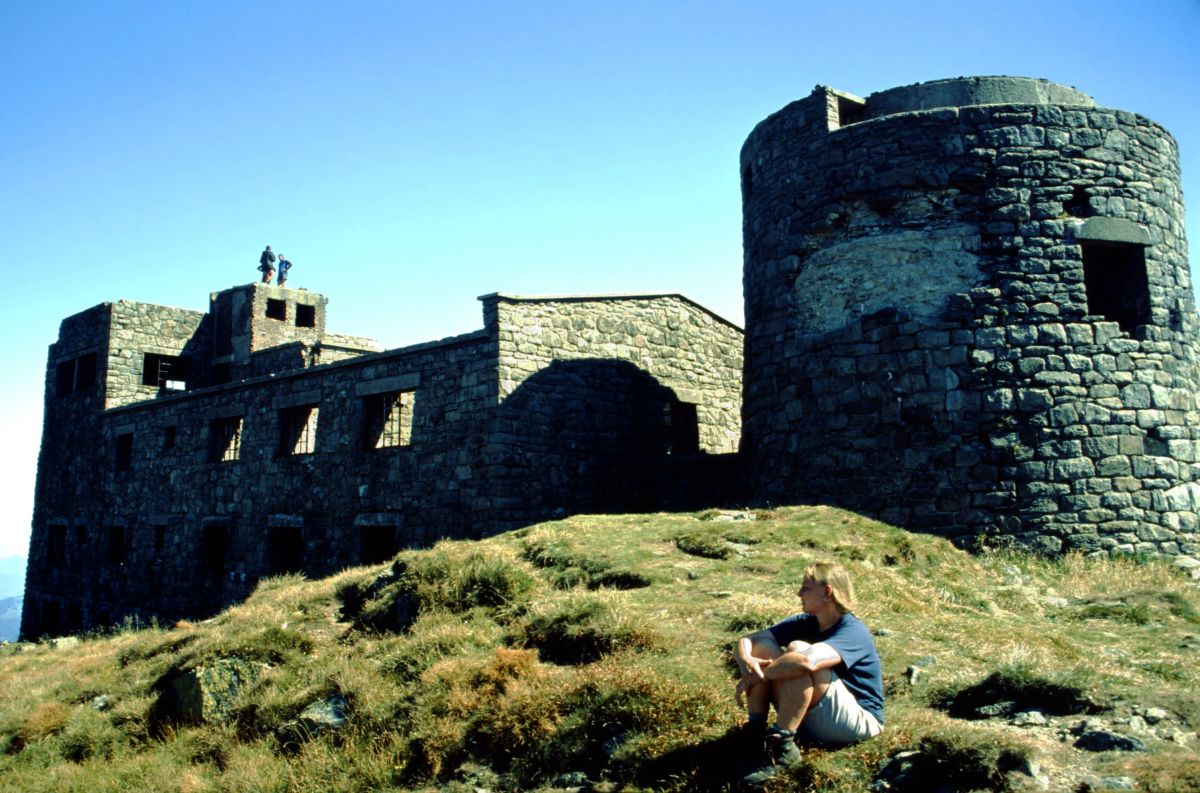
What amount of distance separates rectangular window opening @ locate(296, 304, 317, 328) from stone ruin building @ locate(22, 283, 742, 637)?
8cm

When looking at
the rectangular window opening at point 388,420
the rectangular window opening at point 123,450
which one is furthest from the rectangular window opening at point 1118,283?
the rectangular window opening at point 123,450

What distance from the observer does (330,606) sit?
10570mm

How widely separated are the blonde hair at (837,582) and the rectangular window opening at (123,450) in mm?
21135

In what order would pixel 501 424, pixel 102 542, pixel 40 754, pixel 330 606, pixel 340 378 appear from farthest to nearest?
pixel 102 542 → pixel 340 378 → pixel 501 424 → pixel 330 606 → pixel 40 754

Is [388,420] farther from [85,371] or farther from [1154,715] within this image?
[1154,715]

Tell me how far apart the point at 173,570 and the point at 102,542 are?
3.86 meters

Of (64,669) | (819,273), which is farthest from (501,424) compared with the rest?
(64,669)

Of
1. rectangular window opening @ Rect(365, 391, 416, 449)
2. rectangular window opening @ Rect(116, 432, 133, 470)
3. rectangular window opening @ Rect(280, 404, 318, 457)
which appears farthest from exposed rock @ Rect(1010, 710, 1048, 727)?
rectangular window opening @ Rect(116, 432, 133, 470)

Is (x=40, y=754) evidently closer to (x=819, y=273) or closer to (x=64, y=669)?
(x=64, y=669)

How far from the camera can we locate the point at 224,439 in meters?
20.0

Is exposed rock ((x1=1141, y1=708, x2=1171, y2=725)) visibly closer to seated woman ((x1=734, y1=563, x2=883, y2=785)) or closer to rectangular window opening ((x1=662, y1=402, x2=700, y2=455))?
seated woman ((x1=734, y1=563, x2=883, y2=785))

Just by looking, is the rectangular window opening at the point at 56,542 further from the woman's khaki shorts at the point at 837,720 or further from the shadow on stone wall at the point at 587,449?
the woman's khaki shorts at the point at 837,720

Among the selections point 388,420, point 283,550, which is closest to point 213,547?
point 283,550

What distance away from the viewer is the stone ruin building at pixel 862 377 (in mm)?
11055
